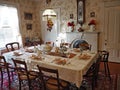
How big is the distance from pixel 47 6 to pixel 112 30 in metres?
3.06

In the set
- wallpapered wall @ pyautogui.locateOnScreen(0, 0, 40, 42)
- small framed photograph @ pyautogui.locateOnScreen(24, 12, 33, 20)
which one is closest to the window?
wallpapered wall @ pyautogui.locateOnScreen(0, 0, 40, 42)

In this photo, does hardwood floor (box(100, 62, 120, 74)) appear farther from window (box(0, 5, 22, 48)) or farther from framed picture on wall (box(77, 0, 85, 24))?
window (box(0, 5, 22, 48))

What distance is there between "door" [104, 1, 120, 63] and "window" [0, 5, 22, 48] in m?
3.53

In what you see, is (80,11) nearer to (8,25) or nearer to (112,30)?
(112,30)

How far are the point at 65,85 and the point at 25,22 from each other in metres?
4.12

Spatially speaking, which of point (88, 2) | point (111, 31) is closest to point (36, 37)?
point (88, 2)

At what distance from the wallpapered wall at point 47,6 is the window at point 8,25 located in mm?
243

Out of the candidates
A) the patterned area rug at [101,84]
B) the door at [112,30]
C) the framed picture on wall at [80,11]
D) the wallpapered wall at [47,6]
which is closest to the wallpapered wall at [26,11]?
the wallpapered wall at [47,6]

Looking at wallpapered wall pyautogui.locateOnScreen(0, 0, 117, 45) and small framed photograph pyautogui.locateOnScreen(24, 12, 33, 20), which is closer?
wallpapered wall pyautogui.locateOnScreen(0, 0, 117, 45)

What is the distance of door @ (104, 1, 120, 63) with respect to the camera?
15.5 ft

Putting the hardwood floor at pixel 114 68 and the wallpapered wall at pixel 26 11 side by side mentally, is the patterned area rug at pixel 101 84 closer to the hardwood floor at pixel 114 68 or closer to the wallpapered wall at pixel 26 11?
the hardwood floor at pixel 114 68

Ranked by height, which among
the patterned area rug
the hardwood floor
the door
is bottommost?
the patterned area rug

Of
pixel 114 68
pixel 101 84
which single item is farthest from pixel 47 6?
pixel 101 84

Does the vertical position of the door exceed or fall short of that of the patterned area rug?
it exceeds it
